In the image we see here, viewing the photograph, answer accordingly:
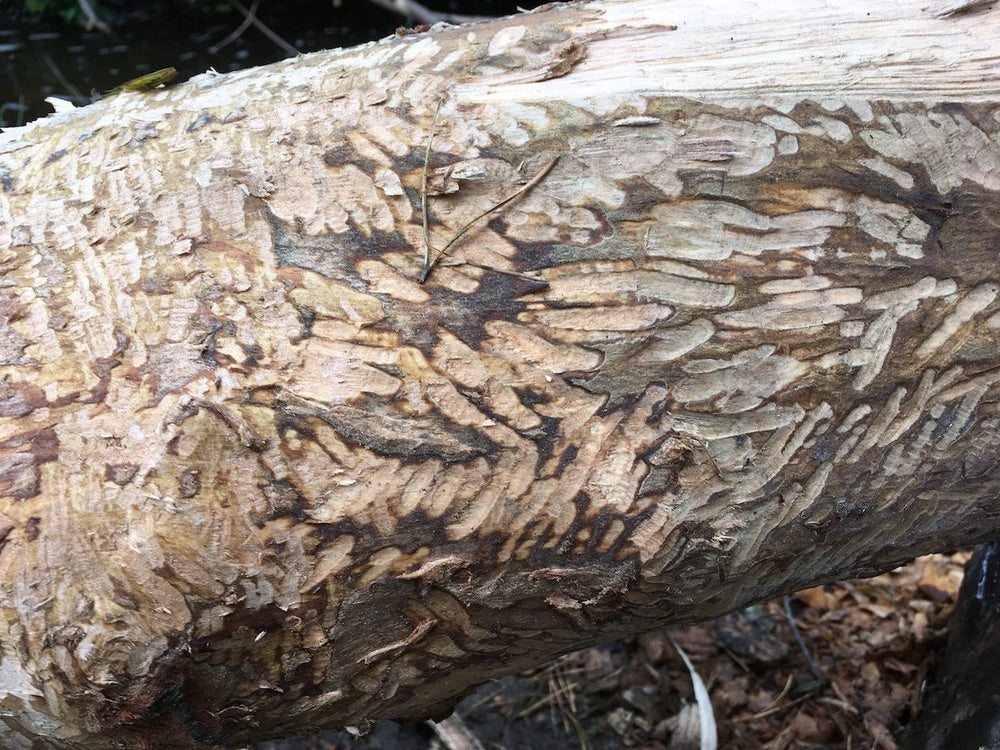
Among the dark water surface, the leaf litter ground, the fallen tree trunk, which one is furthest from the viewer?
the dark water surface

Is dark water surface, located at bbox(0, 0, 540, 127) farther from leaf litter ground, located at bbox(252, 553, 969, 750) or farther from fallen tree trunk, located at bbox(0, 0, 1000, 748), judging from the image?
fallen tree trunk, located at bbox(0, 0, 1000, 748)

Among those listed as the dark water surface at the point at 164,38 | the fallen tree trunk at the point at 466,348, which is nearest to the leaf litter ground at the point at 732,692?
the fallen tree trunk at the point at 466,348

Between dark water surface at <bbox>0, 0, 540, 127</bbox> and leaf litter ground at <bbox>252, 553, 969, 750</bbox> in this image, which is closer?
leaf litter ground at <bbox>252, 553, 969, 750</bbox>

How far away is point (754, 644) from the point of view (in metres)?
2.55

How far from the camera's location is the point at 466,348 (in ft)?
3.70

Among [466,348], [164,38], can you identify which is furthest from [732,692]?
[164,38]

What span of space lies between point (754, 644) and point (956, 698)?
0.67m

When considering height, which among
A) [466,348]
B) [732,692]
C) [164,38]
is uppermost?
[164,38]

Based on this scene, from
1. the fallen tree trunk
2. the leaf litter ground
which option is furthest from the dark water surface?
the fallen tree trunk

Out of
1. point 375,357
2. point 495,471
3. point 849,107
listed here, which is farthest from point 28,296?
point 849,107

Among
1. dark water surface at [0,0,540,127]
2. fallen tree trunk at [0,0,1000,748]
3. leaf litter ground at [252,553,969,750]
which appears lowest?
leaf litter ground at [252,553,969,750]

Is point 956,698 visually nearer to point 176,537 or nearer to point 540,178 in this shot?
point 540,178

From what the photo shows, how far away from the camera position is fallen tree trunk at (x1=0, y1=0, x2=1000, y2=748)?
3.48ft

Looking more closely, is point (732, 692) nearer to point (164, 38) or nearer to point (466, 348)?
point (466, 348)
